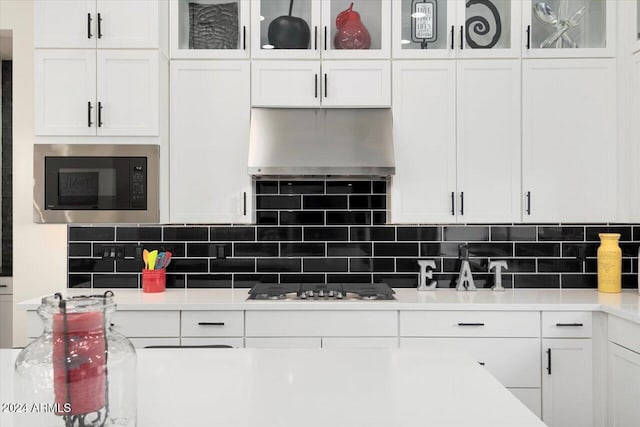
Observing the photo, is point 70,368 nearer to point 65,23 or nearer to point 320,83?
point 320,83

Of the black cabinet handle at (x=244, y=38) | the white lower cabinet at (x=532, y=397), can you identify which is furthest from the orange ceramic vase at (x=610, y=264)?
the black cabinet handle at (x=244, y=38)

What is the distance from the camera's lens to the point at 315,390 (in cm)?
127

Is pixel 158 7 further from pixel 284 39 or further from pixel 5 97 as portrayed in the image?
pixel 5 97

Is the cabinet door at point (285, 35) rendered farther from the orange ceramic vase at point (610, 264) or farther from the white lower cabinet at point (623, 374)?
the white lower cabinet at point (623, 374)

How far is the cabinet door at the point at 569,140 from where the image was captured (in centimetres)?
302

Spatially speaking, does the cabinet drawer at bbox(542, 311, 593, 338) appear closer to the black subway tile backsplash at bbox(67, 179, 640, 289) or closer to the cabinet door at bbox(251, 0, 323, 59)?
the black subway tile backsplash at bbox(67, 179, 640, 289)

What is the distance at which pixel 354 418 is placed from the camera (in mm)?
1085

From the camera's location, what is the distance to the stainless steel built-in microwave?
2.91 m

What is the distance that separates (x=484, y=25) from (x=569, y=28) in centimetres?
49

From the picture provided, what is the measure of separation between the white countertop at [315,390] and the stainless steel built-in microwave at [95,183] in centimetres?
135

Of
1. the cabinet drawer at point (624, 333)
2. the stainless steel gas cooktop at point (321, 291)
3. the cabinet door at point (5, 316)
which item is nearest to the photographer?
the cabinet drawer at point (624, 333)

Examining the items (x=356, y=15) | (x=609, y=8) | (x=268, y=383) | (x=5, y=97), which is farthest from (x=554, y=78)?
(x=5, y=97)

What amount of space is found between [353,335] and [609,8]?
7.62 ft

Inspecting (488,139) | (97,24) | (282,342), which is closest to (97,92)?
(97,24)
